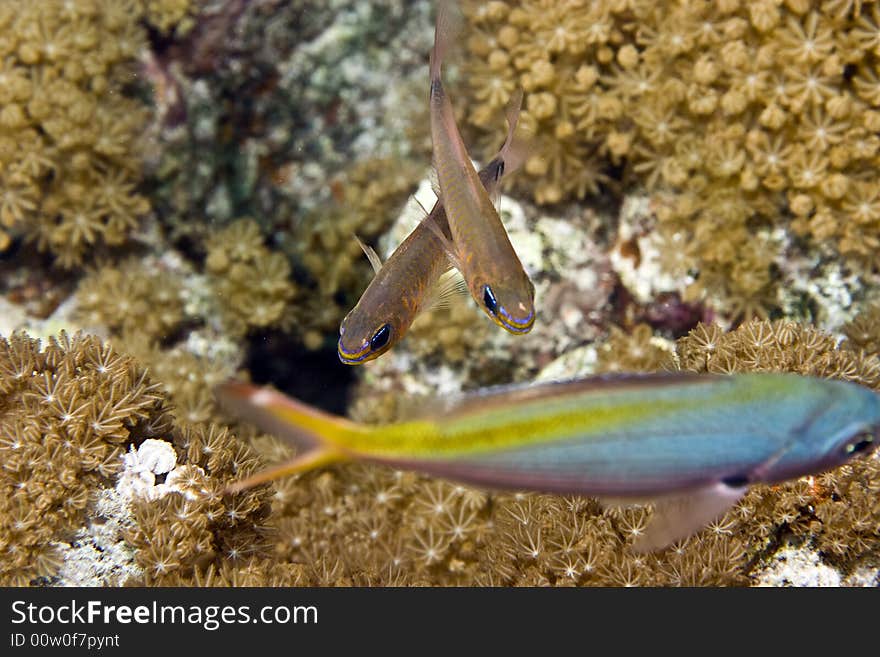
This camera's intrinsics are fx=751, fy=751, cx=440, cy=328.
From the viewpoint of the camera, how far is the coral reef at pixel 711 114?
5129 millimetres

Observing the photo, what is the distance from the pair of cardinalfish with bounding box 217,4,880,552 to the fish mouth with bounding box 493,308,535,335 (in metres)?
1.18

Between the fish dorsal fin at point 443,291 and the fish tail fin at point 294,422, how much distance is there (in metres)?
2.07

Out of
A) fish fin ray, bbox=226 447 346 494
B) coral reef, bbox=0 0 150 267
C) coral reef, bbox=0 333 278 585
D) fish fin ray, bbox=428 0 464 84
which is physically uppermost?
coral reef, bbox=0 0 150 267

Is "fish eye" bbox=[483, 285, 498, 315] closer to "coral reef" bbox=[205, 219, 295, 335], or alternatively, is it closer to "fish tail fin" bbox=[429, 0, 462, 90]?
"fish tail fin" bbox=[429, 0, 462, 90]

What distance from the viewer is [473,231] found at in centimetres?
350

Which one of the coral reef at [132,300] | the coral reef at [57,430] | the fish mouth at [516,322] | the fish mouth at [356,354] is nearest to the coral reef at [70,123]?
the coral reef at [132,300]

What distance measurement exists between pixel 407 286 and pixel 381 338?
1.07 feet

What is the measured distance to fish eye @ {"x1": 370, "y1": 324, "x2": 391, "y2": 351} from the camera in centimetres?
356

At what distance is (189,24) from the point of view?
6.38 meters

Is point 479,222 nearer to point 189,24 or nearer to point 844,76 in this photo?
point 844,76

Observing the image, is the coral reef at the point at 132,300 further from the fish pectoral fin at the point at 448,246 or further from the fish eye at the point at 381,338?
the fish pectoral fin at the point at 448,246

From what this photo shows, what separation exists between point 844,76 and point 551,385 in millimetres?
4557

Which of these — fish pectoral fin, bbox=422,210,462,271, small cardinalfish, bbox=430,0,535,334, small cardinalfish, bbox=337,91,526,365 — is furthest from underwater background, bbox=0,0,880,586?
fish pectoral fin, bbox=422,210,462,271

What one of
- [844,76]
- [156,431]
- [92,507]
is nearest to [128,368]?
[156,431]
